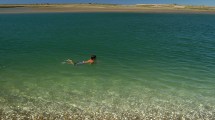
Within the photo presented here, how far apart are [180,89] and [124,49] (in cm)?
1570

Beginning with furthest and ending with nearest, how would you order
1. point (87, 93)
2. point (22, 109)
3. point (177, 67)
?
point (177, 67), point (87, 93), point (22, 109)

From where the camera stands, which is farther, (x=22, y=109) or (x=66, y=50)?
(x=66, y=50)

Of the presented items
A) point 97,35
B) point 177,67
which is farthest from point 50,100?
point 97,35

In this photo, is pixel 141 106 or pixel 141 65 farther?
pixel 141 65

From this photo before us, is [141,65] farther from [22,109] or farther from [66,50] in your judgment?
[22,109]

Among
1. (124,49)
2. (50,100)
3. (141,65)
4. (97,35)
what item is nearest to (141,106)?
(50,100)

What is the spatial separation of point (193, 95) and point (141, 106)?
4.79 m

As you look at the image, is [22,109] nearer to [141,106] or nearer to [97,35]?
[141,106]

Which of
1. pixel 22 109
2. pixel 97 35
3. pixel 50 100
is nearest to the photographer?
pixel 22 109

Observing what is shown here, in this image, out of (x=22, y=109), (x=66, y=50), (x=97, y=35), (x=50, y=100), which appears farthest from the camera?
(x=97, y=35)

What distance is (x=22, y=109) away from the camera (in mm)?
19297

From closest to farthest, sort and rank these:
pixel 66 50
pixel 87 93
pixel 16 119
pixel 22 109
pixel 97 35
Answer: pixel 16 119, pixel 22 109, pixel 87 93, pixel 66 50, pixel 97 35

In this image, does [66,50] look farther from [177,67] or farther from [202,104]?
[202,104]

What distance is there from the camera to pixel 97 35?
165ft
